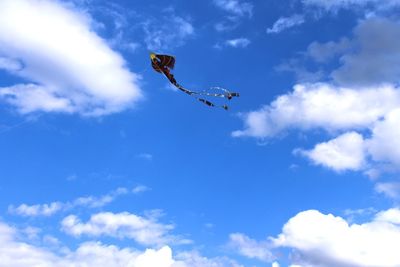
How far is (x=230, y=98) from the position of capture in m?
99.2

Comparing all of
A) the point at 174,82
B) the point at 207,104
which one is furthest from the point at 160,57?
the point at 207,104

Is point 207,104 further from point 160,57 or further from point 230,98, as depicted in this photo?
point 160,57

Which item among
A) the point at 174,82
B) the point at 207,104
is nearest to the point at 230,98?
the point at 207,104

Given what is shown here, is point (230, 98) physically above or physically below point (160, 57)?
below

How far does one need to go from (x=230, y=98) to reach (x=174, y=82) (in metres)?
14.6

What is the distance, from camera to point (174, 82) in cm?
9644

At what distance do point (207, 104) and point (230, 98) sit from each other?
6.03 metres

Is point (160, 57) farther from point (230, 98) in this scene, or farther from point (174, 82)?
point (230, 98)

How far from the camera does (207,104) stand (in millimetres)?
98500

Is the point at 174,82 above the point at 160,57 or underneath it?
underneath

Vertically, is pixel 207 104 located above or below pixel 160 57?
below

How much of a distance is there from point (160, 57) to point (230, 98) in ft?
67.5

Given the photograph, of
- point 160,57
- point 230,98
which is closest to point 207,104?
point 230,98
